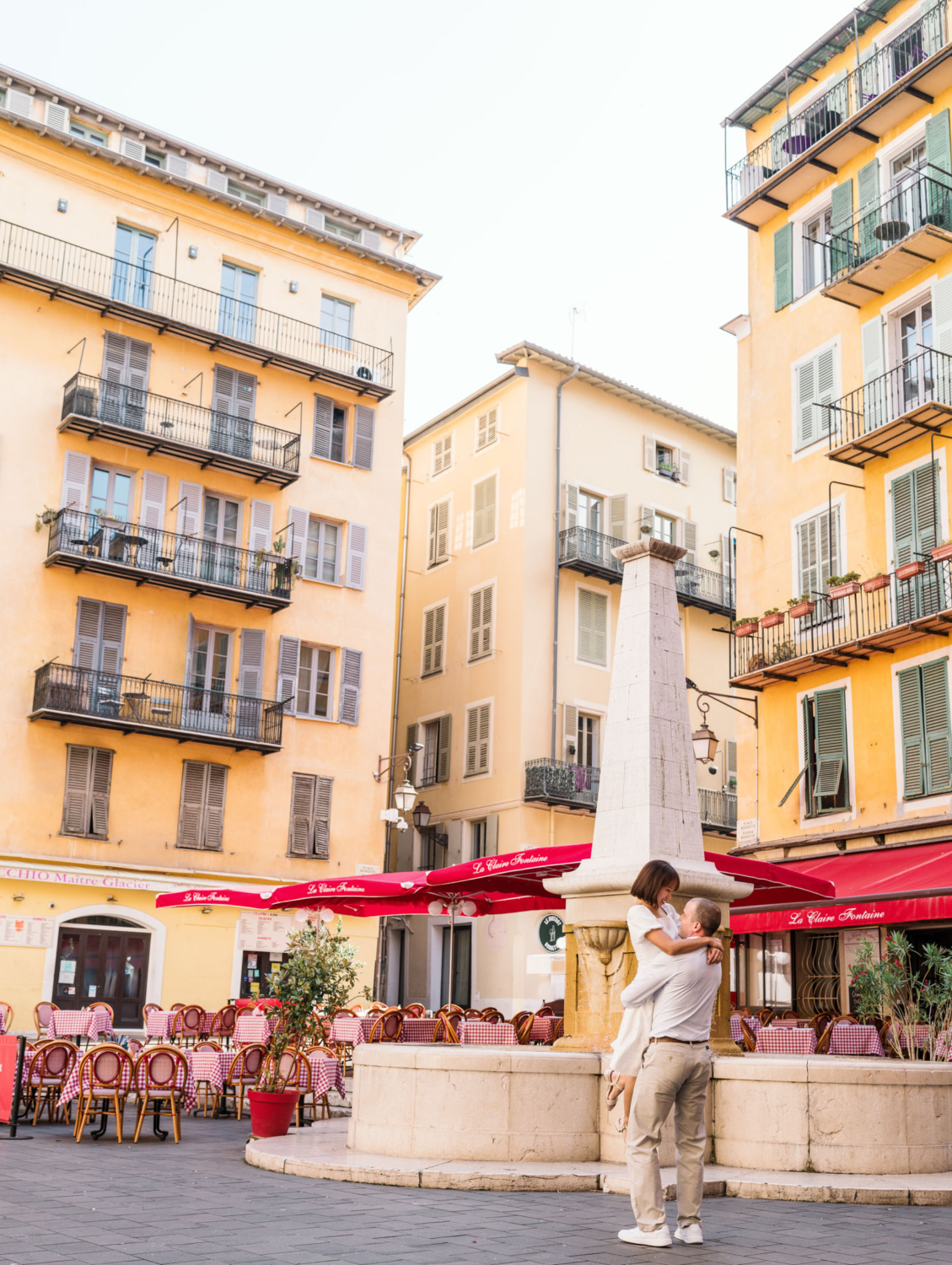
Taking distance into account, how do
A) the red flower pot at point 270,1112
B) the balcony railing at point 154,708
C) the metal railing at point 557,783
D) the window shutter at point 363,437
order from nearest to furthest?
the red flower pot at point 270,1112, the balcony railing at point 154,708, the metal railing at point 557,783, the window shutter at point 363,437

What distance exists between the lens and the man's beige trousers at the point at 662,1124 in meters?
6.98

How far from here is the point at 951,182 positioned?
22.1 m

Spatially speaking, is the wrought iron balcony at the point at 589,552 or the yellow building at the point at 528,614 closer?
the yellow building at the point at 528,614

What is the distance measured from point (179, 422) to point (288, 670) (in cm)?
610

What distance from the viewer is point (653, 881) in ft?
24.2

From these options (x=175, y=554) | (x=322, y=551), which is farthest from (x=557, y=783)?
(x=175, y=554)

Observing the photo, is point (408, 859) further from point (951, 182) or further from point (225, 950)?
point (951, 182)

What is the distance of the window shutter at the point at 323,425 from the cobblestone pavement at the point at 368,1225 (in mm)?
24029

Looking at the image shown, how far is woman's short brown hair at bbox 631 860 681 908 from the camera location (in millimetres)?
7379

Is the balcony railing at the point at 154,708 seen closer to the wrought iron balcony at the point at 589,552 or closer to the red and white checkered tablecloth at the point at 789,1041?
the wrought iron balcony at the point at 589,552

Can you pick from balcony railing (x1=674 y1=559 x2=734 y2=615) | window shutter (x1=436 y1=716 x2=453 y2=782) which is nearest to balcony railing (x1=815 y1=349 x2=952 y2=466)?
balcony railing (x1=674 y1=559 x2=734 y2=615)

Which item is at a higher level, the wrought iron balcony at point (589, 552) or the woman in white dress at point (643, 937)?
the wrought iron balcony at point (589, 552)

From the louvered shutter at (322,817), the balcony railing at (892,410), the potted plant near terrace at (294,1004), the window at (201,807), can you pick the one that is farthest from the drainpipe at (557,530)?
the potted plant near terrace at (294,1004)

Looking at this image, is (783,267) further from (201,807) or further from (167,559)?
(201,807)
